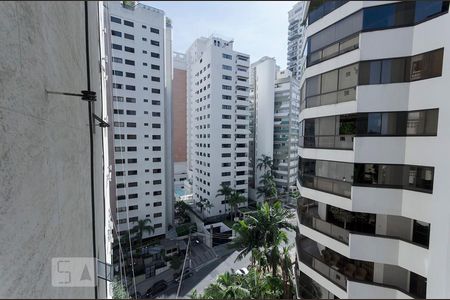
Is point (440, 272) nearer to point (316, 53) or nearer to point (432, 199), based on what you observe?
point (432, 199)

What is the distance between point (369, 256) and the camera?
129 cm

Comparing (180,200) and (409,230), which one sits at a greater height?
(409,230)

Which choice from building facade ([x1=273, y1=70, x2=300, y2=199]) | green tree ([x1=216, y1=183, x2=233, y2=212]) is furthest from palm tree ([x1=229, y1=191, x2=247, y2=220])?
building facade ([x1=273, y1=70, x2=300, y2=199])

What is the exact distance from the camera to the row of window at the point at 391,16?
3.75ft

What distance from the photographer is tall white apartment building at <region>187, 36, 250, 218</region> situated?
36.1ft

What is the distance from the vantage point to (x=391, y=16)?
1.21 metres

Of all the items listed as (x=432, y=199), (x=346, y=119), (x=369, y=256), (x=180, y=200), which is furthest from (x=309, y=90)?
(x=180, y=200)

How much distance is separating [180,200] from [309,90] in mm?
9628

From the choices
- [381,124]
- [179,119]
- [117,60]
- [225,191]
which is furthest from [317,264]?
[225,191]

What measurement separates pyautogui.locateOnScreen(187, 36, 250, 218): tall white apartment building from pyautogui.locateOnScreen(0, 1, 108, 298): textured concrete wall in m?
10.1

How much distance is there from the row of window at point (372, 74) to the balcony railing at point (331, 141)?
0.30 m

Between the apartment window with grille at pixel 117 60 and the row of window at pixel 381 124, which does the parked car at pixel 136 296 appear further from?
the row of window at pixel 381 124

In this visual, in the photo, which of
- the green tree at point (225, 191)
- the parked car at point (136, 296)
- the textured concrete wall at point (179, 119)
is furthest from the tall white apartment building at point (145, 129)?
the green tree at point (225, 191)

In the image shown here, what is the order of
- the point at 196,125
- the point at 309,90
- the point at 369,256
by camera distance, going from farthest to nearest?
the point at 196,125 → the point at 309,90 → the point at 369,256
